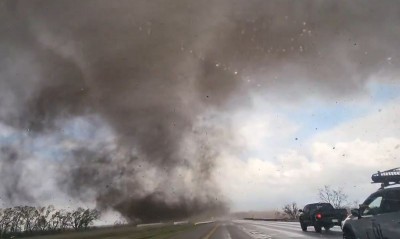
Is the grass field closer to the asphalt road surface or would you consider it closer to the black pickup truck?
the asphalt road surface

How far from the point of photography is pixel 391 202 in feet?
30.8

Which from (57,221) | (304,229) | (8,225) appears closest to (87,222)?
(57,221)

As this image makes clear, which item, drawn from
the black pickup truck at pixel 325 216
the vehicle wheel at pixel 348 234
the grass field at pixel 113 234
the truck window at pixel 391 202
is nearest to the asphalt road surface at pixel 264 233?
the black pickup truck at pixel 325 216

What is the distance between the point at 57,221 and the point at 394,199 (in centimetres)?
10000

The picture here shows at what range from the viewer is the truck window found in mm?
9164

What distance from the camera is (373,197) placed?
10391 millimetres

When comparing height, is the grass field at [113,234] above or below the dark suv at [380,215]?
above

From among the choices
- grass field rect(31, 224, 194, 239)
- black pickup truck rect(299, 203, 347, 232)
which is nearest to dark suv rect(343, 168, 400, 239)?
black pickup truck rect(299, 203, 347, 232)

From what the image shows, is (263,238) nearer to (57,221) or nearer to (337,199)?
(57,221)

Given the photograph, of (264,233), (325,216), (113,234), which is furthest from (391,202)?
(113,234)

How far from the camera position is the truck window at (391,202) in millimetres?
9164

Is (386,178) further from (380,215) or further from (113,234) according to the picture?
(113,234)

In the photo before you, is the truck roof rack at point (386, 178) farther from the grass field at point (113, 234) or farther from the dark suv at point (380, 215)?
the grass field at point (113, 234)

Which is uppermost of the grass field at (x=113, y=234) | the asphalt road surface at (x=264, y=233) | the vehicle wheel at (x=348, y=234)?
the grass field at (x=113, y=234)
